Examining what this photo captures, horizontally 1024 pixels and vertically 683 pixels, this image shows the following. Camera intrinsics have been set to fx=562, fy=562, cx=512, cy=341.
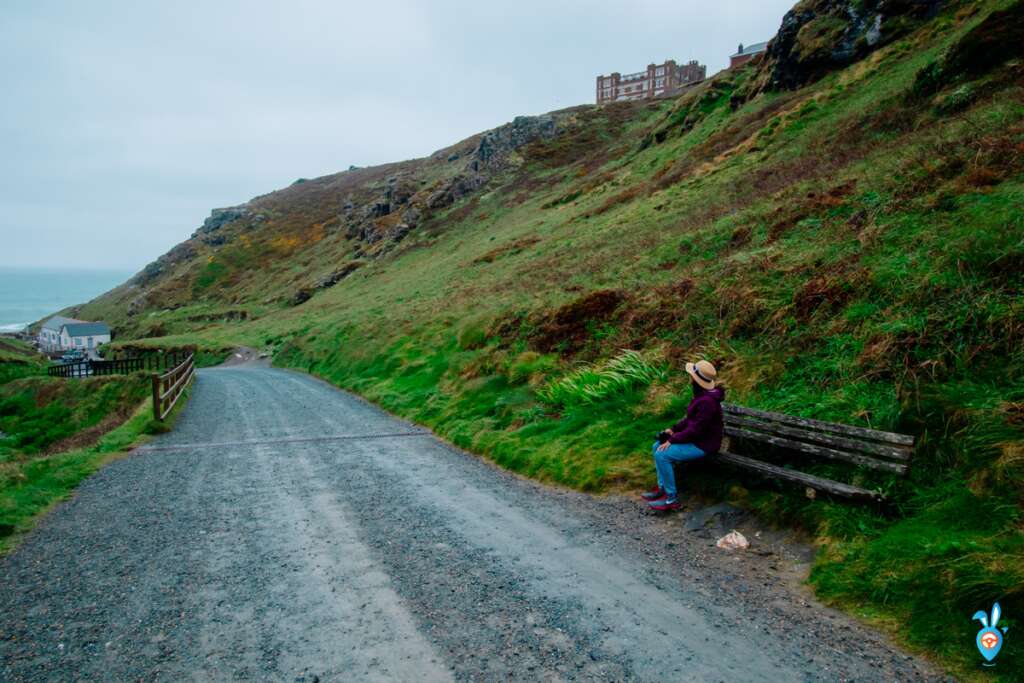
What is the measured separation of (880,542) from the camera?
502cm

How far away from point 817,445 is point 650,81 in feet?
348

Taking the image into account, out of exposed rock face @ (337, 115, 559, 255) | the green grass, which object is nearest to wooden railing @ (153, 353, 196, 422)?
the green grass

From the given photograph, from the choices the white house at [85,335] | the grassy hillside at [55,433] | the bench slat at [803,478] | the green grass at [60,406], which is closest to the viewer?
the bench slat at [803,478]

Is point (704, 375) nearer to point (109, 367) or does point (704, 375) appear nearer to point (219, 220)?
point (109, 367)

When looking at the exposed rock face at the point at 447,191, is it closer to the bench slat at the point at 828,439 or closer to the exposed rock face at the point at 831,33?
the exposed rock face at the point at 831,33

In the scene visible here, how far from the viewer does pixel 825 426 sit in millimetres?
6062

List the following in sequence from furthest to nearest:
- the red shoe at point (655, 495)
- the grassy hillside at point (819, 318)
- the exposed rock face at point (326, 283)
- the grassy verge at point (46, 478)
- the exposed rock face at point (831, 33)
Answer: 1. the exposed rock face at point (326, 283)
2. the exposed rock face at point (831, 33)
3. the grassy verge at point (46, 478)
4. the red shoe at point (655, 495)
5. the grassy hillside at point (819, 318)

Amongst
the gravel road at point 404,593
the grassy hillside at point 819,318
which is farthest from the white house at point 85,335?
the gravel road at point 404,593

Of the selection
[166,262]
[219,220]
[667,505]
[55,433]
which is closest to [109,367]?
[55,433]

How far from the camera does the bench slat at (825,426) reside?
546 centimetres

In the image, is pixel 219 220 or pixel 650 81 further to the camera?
pixel 219 220

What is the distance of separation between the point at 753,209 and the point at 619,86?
98892 millimetres

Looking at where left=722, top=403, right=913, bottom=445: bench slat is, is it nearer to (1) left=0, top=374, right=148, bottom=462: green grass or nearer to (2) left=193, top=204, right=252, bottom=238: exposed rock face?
(1) left=0, top=374, right=148, bottom=462: green grass

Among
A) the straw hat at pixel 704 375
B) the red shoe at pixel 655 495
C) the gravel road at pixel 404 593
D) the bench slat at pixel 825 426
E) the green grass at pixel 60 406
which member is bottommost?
the green grass at pixel 60 406
